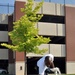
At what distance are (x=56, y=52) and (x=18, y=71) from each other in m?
5.40

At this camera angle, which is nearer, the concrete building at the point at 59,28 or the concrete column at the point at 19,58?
the concrete column at the point at 19,58

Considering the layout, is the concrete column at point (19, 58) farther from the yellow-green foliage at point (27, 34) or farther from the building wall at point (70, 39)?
the yellow-green foliage at point (27, 34)

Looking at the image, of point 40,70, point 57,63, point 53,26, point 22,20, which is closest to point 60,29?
point 53,26

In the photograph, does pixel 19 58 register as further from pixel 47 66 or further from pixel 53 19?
pixel 47 66

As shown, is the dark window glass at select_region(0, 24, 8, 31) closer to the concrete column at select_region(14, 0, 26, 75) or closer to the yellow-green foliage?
the concrete column at select_region(14, 0, 26, 75)

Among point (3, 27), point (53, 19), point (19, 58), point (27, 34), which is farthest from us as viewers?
point (3, 27)

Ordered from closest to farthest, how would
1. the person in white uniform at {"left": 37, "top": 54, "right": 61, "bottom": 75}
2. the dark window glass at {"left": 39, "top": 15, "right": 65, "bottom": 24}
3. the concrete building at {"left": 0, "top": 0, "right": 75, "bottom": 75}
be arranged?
1. the person in white uniform at {"left": 37, "top": 54, "right": 61, "bottom": 75}
2. the concrete building at {"left": 0, "top": 0, "right": 75, "bottom": 75}
3. the dark window glass at {"left": 39, "top": 15, "right": 65, "bottom": 24}

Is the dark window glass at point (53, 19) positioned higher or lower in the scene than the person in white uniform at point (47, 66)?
higher

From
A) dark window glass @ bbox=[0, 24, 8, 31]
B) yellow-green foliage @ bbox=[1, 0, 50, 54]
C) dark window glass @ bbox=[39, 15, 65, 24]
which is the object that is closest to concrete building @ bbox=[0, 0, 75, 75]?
dark window glass @ bbox=[39, 15, 65, 24]

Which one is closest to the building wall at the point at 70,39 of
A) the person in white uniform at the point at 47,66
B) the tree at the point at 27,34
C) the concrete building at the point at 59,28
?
the concrete building at the point at 59,28

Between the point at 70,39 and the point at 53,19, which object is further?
the point at 53,19

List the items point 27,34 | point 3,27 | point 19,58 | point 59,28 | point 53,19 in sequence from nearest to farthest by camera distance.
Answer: point 27,34
point 19,58
point 59,28
point 53,19
point 3,27

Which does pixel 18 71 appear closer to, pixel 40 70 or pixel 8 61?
pixel 8 61

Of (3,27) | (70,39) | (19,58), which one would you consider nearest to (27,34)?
(19,58)
